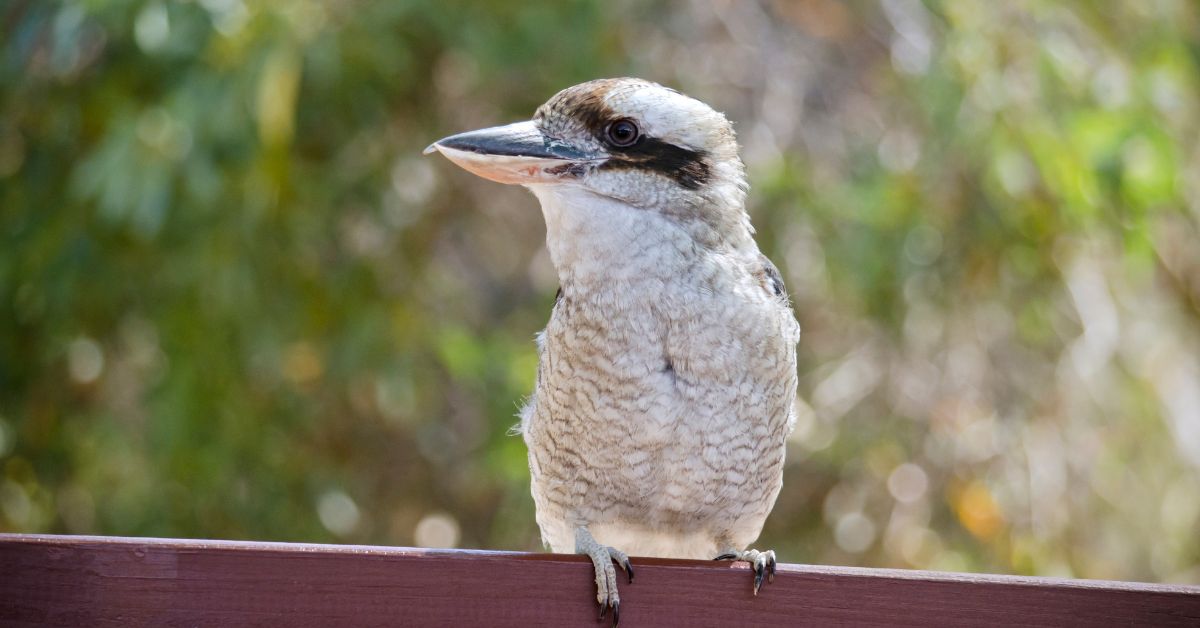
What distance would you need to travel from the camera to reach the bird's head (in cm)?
204

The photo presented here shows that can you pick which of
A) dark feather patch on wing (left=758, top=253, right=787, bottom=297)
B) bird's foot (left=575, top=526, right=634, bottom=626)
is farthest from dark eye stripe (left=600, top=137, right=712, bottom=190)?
bird's foot (left=575, top=526, right=634, bottom=626)

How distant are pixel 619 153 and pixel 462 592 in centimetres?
79

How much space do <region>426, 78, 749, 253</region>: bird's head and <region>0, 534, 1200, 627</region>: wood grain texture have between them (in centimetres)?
61

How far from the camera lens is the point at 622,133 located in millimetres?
2129

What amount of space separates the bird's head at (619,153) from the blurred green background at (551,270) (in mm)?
1244

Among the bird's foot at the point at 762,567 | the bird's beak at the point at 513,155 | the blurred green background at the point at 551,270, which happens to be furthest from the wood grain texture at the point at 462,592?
the blurred green background at the point at 551,270

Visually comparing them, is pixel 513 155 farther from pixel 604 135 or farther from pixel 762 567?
pixel 762 567

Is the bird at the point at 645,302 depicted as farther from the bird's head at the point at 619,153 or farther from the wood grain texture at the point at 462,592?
the wood grain texture at the point at 462,592

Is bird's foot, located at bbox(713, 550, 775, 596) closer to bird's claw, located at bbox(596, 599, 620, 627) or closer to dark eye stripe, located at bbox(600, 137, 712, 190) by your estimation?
bird's claw, located at bbox(596, 599, 620, 627)

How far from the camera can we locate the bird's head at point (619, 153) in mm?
2037

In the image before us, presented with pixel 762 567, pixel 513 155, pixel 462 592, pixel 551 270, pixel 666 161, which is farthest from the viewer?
pixel 551 270

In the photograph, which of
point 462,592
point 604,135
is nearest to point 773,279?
point 604,135

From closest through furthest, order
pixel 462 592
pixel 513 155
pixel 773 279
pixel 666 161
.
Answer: pixel 462 592 → pixel 513 155 → pixel 666 161 → pixel 773 279

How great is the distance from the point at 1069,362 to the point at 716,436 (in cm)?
238
